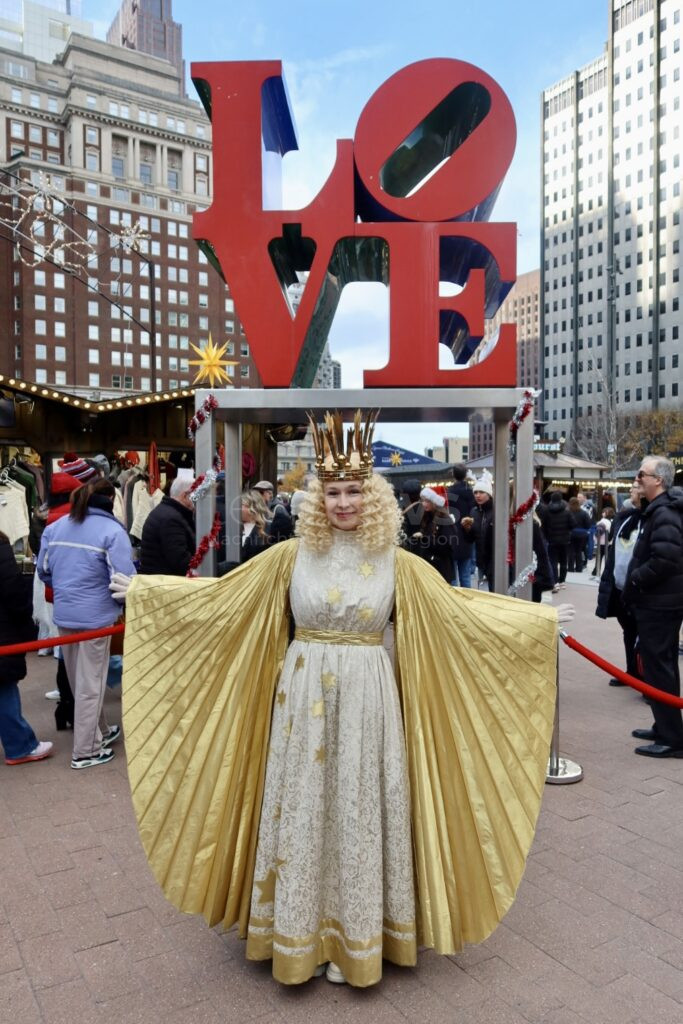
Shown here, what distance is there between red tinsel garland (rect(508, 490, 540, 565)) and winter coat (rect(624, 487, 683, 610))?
2.86 feet

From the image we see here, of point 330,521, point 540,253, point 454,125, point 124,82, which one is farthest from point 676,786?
point 540,253

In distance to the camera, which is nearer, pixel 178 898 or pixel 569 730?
pixel 178 898

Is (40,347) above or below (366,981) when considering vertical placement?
above

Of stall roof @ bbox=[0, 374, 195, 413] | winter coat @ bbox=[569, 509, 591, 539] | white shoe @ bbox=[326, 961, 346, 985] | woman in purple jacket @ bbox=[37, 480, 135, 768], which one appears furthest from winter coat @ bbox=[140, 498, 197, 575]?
winter coat @ bbox=[569, 509, 591, 539]

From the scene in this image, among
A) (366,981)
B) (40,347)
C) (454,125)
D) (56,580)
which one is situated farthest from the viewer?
(40,347)

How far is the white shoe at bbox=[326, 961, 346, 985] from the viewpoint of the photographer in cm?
250

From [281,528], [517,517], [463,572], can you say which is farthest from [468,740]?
[463,572]

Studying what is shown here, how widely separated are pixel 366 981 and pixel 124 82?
289ft

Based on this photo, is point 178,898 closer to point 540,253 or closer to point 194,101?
point 194,101

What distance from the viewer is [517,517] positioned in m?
4.76

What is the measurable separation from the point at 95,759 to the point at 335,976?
2.76m

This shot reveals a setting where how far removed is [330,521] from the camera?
2.53 metres

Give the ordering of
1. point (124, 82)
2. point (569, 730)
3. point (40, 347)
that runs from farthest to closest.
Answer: point (124, 82) < point (40, 347) < point (569, 730)

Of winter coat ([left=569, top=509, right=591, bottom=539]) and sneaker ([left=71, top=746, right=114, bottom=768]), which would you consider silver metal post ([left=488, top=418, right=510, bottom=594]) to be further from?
winter coat ([left=569, top=509, right=591, bottom=539])
